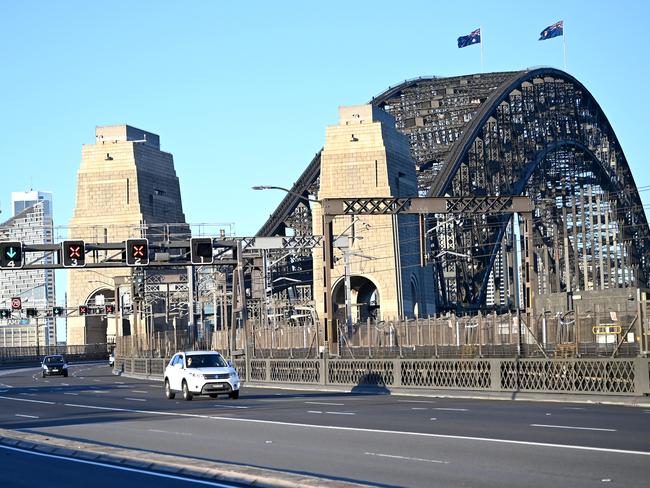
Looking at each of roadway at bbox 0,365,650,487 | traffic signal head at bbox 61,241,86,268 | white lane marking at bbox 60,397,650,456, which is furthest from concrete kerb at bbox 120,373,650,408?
traffic signal head at bbox 61,241,86,268

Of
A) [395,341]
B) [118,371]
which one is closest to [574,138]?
[118,371]

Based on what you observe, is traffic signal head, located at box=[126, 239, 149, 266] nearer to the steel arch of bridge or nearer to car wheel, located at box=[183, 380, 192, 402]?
car wheel, located at box=[183, 380, 192, 402]

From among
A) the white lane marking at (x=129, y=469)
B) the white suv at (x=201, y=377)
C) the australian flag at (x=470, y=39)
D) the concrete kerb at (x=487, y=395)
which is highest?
the australian flag at (x=470, y=39)

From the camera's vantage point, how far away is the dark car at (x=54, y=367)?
85.3 metres

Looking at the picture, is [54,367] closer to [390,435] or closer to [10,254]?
[10,254]

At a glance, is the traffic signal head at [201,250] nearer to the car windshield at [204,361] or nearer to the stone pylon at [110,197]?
the car windshield at [204,361]

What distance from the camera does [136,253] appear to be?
61.6 meters

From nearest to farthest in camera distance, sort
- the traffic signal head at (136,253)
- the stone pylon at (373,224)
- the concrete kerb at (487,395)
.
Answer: the concrete kerb at (487,395)
the traffic signal head at (136,253)
the stone pylon at (373,224)

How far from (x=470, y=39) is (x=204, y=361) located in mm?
88122

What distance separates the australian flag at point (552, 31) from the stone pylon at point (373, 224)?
21.0 meters

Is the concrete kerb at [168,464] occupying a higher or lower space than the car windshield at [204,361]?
lower

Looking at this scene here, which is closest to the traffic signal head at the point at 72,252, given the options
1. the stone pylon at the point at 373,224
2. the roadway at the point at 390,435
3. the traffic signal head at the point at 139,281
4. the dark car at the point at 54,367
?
the roadway at the point at 390,435

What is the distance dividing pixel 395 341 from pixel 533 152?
91.7m

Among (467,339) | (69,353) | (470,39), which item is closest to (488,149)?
(470,39)
